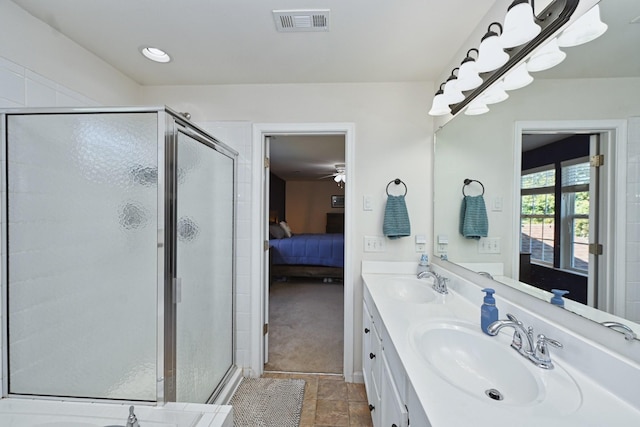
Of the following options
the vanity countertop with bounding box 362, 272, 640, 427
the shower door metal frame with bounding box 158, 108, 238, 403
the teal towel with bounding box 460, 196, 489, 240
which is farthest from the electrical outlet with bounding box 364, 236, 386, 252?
the shower door metal frame with bounding box 158, 108, 238, 403

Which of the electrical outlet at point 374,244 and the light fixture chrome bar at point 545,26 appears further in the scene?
the electrical outlet at point 374,244

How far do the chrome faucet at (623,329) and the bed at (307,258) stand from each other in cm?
397

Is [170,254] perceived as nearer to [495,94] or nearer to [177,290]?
[177,290]

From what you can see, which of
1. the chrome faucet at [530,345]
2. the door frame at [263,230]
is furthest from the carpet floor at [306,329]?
the chrome faucet at [530,345]

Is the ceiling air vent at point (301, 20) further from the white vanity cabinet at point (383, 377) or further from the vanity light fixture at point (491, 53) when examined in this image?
the white vanity cabinet at point (383, 377)

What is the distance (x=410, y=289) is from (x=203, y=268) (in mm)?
1364

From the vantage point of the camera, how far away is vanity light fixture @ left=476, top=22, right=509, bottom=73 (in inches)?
45.5

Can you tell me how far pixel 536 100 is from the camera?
107 centimetres

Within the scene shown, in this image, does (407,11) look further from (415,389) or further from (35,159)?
(35,159)

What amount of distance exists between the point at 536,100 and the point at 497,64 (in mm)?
253

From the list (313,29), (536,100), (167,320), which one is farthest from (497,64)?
(167,320)

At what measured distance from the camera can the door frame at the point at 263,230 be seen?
209 centimetres

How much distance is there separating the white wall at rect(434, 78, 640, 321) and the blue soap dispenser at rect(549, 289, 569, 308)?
0.64 ft

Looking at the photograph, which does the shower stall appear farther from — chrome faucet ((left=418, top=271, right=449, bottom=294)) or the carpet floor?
chrome faucet ((left=418, top=271, right=449, bottom=294))
